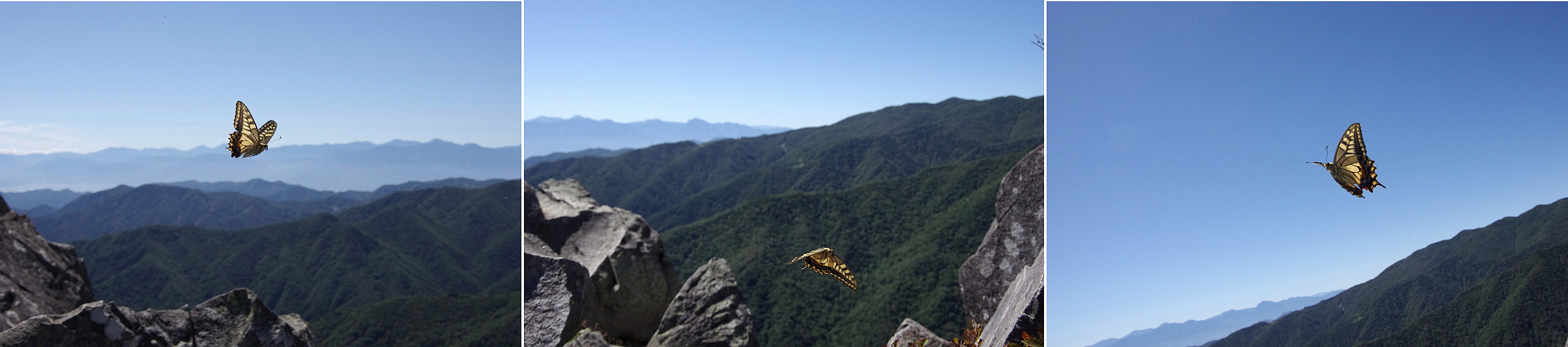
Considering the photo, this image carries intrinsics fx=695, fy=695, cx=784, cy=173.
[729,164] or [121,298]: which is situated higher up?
[729,164]

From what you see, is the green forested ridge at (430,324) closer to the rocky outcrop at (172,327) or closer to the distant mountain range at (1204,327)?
the rocky outcrop at (172,327)

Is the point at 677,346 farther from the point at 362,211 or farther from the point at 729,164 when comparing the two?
the point at 729,164

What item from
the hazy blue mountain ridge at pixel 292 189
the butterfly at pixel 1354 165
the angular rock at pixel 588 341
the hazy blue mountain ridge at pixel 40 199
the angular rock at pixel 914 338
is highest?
the hazy blue mountain ridge at pixel 292 189

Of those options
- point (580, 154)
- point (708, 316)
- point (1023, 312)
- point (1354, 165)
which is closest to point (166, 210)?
point (708, 316)

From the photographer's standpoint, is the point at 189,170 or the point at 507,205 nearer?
the point at 189,170

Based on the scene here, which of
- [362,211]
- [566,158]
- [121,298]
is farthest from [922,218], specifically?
[566,158]

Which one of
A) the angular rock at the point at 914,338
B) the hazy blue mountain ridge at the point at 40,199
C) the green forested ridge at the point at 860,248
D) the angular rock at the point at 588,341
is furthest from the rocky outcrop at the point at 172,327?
the hazy blue mountain ridge at the point at 40,199
